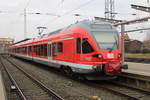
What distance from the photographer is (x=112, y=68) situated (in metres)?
9.08

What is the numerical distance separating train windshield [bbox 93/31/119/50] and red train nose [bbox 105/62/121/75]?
0.82 meters

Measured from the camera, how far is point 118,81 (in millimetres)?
10953

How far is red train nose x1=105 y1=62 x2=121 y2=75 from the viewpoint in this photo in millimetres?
9031

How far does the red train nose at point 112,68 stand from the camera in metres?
9.03

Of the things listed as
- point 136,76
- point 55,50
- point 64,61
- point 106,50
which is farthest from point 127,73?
point 55,50

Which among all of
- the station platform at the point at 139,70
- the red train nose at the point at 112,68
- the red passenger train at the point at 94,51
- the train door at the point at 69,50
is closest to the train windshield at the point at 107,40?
the red passenger train at the point at 94,51

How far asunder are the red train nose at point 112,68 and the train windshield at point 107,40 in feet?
2.70

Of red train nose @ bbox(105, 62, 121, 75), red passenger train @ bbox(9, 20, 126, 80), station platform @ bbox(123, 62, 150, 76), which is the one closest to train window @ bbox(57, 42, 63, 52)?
red passenger train @ bbox(9, 20, 126, 80)

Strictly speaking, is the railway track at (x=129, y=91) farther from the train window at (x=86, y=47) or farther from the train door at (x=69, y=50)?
the train window at (x=86, y=47)

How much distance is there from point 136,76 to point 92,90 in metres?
2.46

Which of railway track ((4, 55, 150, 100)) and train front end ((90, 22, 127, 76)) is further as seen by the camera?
train front end ((90, 22, 127, 76))

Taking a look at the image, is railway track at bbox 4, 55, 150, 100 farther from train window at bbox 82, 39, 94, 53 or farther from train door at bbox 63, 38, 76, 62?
train window at bbox 82, 39, 94, 53

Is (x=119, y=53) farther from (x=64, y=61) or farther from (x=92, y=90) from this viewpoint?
(x=64, y=61)

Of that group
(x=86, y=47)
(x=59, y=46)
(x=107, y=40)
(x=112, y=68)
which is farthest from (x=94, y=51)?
(x=59, y=46)
